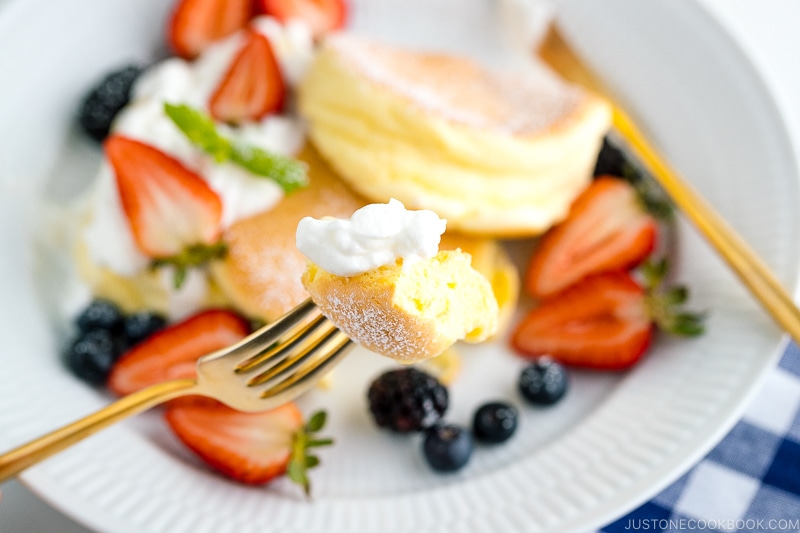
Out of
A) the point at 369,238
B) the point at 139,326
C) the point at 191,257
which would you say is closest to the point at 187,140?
the point at 191,257

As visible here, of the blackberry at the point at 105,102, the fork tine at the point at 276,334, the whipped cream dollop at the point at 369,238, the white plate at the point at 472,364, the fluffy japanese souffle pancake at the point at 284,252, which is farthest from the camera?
the blackberry at the point at 105,102

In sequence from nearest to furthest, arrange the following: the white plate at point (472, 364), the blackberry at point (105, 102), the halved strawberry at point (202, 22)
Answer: the white plate at point (472, 364) < the blackberry at point (105, 102) < the halved strawberry at point (202, 22)

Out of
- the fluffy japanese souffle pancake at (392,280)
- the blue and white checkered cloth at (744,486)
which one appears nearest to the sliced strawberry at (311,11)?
the fluffy japanese souffle pancake at (392,280)

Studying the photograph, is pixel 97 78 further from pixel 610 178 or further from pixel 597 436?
pixel 597 436

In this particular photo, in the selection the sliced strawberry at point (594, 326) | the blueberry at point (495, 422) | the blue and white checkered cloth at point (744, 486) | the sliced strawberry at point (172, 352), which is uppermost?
the sliced strawberry at point (172, 352)

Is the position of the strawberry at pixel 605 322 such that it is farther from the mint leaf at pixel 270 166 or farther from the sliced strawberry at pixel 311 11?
the sliced strawberry at pixel 311 11

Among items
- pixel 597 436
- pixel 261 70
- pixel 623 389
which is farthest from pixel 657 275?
pixel 261 70

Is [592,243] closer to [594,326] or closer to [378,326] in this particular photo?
[594,326]

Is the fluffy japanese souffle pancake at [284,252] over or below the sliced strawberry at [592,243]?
over
